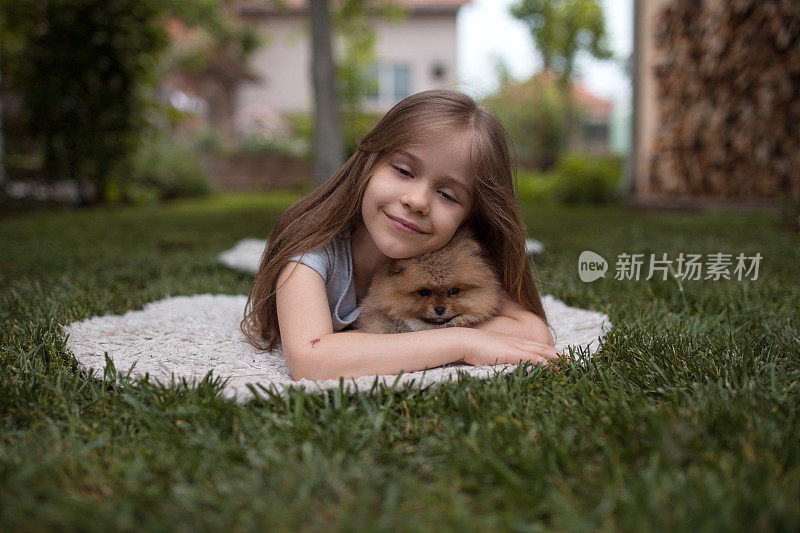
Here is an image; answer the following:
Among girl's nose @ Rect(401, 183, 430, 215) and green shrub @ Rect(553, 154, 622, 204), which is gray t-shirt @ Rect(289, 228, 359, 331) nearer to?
girl's nose @ Rect(401, 183, 430, 215)

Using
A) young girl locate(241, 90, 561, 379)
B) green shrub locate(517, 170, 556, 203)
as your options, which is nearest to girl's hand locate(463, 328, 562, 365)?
young girl locate(241, 90, 561, 379)

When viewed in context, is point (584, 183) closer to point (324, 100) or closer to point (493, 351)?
point (324, 100)

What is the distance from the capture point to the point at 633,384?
168 centimetres

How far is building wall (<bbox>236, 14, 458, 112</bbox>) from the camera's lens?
17812 mm

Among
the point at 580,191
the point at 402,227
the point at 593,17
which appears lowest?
the point at 580,191

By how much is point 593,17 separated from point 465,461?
1874 cm

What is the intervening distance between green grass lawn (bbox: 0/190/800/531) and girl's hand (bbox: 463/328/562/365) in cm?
9

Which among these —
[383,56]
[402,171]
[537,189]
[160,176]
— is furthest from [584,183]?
[383,56]

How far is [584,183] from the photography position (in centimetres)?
982

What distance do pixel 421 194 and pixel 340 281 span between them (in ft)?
1.75

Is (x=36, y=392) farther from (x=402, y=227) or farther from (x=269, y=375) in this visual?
(x=402, y=227)

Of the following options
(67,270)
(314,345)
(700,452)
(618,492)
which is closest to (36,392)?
(314,345)

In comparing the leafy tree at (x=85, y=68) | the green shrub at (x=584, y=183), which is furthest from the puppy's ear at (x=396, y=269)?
the green shrub at (x=584, y=183)

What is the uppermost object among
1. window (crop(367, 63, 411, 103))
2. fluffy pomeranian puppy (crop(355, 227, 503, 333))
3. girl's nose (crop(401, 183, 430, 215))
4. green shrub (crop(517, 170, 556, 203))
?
window (crop(367, 63, 411, 103))
